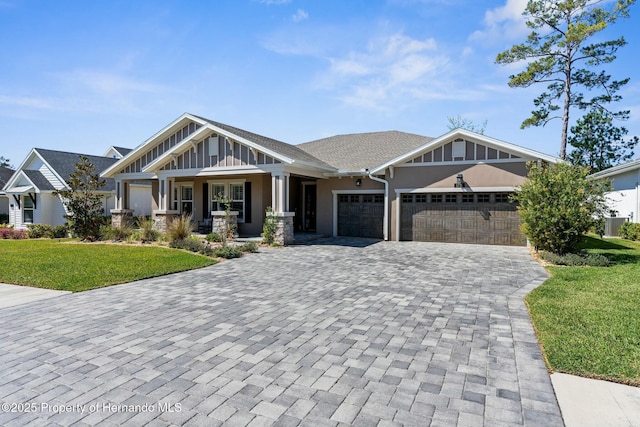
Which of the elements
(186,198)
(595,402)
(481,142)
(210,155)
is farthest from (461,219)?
(186,198)

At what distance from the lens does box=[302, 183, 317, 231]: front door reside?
18.1m

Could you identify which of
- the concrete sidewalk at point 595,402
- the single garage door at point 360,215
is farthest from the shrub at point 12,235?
the concrete sidewalk at point 595,402

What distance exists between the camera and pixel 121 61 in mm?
11859

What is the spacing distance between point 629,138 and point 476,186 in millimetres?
35187

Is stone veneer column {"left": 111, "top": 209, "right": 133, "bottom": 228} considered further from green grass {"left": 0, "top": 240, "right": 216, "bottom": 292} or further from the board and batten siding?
green grass {"left": 0, "top": 240, "right": 216, "bottom": 292}

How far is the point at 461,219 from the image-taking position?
14195mm

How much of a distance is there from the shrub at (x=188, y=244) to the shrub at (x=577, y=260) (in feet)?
33.4

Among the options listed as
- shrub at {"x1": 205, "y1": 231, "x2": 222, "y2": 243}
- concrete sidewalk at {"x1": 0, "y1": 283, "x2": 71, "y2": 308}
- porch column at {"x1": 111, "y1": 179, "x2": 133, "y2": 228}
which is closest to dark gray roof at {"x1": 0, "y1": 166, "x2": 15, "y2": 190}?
porch column at {"x1": 111, "y1": 179, "x2": 133, "y2": 228}

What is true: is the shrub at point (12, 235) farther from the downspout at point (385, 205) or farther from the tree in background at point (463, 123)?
the tree in background at point (463, 123)

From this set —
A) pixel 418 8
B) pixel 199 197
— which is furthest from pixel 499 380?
pixel 199 197

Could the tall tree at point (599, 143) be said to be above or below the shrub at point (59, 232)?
above

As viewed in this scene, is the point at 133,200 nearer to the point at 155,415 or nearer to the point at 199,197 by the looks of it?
the point at 199,197

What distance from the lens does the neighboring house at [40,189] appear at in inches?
852

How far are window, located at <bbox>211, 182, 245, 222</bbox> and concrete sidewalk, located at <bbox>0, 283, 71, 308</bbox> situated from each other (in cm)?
987
